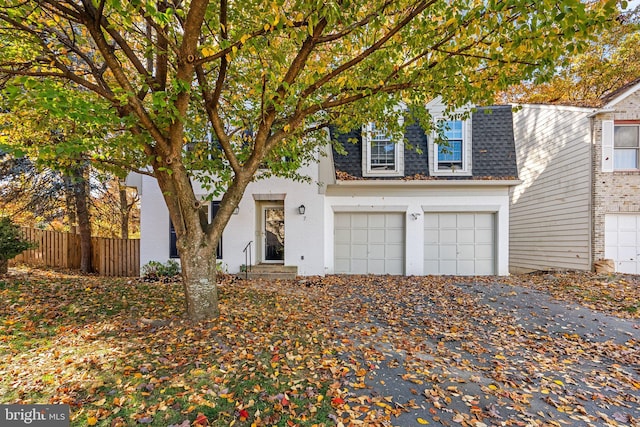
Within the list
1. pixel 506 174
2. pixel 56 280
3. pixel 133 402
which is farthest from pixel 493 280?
pixel 56 280

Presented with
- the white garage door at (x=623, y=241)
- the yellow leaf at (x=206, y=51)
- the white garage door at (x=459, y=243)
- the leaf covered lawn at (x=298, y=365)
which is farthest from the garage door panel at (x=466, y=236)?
the yellow leaf at (x=206, y=51)

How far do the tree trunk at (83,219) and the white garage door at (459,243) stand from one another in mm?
12575

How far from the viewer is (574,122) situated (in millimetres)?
10586

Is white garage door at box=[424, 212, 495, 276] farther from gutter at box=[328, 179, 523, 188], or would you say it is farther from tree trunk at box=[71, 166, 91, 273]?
tree trunk at box=[71, 166, 91, 273]

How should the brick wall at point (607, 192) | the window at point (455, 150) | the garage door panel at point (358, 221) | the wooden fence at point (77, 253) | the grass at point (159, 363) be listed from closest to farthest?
the grass at point (159, 363)
the brick wall at point (607, 192)
the window at point (455, 150)
the garage door panel at point (358, 221)
the wooden fence at point (77, 253)

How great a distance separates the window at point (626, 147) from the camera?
32.8ft

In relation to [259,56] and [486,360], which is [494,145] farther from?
[259,56]

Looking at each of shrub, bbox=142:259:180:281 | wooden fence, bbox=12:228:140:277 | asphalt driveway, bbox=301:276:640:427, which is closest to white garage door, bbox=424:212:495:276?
asphalt driveway, bbox=301:276:640:427

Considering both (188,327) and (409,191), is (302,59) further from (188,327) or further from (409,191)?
(409,191)

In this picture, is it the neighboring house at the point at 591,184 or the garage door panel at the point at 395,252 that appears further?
the garage door panel at the point at 395,252

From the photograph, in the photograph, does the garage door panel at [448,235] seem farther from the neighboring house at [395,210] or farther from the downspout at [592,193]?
the downspout at [592,193]

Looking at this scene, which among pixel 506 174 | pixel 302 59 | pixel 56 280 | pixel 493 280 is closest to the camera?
pixel 302 59

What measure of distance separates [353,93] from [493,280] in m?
7.50

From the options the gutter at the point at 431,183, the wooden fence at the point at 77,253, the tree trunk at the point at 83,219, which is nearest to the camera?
the gutter at the point at 431,183
